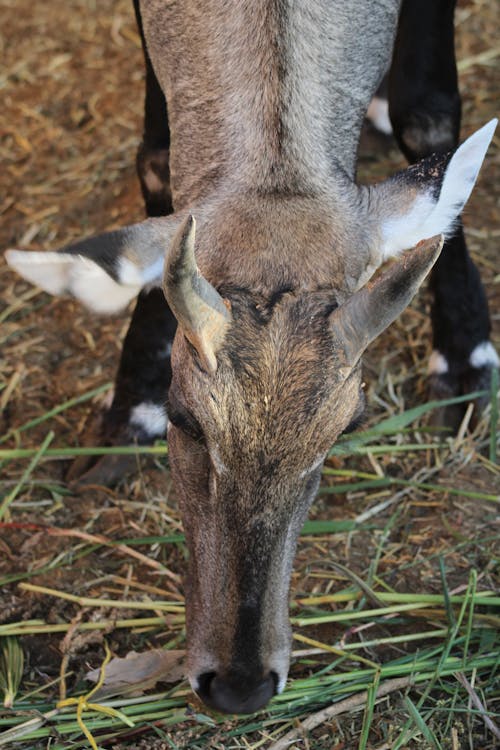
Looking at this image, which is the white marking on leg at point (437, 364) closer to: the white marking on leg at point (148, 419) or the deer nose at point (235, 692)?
the white marking on leg at point (148, 419)

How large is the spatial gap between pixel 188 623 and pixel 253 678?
1.23ft

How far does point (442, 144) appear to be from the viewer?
4879 mm

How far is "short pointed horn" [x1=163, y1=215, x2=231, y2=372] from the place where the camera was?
284 centimetres

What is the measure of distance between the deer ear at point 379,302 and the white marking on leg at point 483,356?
2.17 meters

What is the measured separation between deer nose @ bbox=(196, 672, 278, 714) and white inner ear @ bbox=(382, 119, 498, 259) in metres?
1.47

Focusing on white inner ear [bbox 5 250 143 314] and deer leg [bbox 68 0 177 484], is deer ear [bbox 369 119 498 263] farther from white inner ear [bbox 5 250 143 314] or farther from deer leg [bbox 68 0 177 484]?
deer leg [bbox 68 0 177 484]

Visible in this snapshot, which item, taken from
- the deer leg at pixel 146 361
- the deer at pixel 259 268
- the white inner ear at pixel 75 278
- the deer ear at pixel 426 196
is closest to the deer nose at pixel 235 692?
the deer at pixel 259 268

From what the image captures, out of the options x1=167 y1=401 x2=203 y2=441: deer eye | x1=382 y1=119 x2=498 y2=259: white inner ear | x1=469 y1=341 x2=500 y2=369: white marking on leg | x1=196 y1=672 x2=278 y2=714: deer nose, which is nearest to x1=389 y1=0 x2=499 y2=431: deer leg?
x1=469 y1=341 x2=500 y2=369: white marking on leg

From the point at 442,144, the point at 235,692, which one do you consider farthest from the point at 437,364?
the point at 235,692

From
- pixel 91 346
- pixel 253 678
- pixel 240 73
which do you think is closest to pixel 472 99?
pixel 91 346

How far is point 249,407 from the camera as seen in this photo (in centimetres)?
298

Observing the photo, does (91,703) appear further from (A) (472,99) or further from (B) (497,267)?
(A) (472,99)

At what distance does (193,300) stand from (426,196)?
1002mm

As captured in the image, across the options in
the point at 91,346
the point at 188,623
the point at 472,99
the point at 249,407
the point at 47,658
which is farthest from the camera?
the point at 472,99
